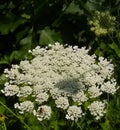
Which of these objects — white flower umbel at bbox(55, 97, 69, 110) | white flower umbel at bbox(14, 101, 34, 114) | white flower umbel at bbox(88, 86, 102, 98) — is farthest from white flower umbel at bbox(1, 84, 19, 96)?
white flower umbel at bbox(88, 86, 102, 98)

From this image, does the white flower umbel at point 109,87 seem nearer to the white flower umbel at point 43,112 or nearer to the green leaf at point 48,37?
the white flower umbel at point 43,112

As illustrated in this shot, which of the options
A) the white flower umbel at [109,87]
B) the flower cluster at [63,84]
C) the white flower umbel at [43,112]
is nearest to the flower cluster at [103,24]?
the flower cluster at [63,84]

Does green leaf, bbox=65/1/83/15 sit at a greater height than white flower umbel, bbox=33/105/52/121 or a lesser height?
greater

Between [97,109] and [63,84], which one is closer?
[97,109]

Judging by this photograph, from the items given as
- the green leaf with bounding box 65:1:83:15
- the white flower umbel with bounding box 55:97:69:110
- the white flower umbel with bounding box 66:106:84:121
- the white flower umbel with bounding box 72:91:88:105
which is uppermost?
the green leaf with bounding box 65:1:83:15

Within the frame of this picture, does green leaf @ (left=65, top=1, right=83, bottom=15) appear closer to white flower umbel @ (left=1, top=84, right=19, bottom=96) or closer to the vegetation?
the vegetation

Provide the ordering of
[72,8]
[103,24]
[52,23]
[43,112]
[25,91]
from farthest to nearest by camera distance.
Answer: [52,23] → [72,8] → [103,24] → [25,91] → [43,112]

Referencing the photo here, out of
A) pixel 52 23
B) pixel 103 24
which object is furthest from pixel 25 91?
pixel 52 23

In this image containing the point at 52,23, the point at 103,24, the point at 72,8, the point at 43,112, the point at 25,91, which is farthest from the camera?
the point at 52,23

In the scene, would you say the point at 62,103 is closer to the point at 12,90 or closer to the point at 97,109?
the point at 97,109
